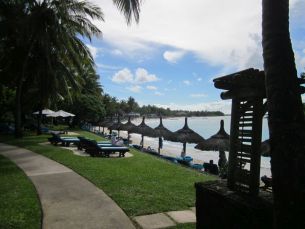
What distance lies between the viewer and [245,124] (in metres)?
5.45

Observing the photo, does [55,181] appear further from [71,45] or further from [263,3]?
[71,45]

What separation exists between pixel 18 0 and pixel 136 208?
59.5ft

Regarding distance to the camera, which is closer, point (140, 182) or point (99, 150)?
point (140, 182)

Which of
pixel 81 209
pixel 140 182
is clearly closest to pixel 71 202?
pixel 81 209

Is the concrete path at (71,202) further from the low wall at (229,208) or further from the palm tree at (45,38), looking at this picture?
the palm tree at (45,38)

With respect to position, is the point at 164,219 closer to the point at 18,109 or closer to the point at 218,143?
the point at 218,143

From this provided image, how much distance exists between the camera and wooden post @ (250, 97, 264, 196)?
511 cm

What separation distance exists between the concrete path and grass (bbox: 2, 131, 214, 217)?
0.32 metres

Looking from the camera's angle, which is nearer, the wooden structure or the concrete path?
the wooden structure

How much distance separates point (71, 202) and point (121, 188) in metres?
1.75

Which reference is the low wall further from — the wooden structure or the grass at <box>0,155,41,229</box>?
the grass at <box>0,155,41,229</box>

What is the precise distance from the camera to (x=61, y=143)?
811 inches

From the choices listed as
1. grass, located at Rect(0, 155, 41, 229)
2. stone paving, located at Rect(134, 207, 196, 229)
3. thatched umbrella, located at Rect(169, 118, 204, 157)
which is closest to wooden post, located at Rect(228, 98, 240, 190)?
stone paving, located at Rect(134, 207, 196, 229)

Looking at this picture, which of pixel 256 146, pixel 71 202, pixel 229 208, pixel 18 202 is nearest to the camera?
pixel 229 208
